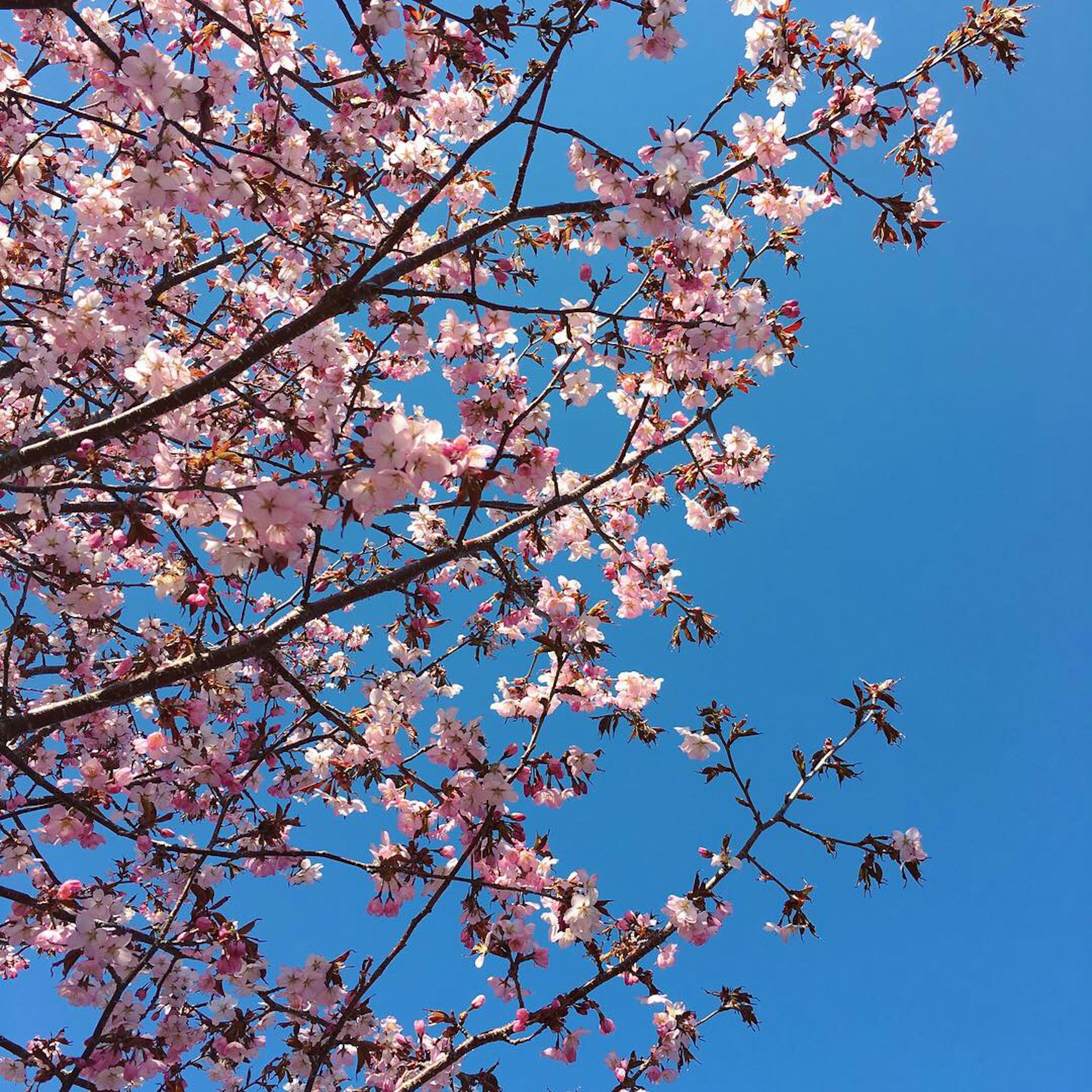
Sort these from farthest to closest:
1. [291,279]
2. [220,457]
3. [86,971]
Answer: [291,279], [86,971], [220,457]

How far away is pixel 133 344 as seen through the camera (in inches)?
189

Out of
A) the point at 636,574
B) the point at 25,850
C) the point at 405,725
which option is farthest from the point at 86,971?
the point at 636,574

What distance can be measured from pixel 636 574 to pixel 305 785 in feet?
10.7

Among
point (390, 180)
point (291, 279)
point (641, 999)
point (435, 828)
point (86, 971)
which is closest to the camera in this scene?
point (86, 971)

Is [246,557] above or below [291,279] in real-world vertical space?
below

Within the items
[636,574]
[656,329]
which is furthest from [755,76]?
[636,574]

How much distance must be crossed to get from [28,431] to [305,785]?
3.19 metres

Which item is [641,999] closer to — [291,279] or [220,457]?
[220,457]

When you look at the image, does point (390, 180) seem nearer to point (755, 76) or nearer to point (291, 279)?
point (291, 279)

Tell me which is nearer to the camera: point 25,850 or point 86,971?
point 86,971

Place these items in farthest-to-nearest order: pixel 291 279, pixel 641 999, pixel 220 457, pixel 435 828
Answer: pixel 291 279 → pixel 435 828 → pixel 641 999 → pixel 220 457

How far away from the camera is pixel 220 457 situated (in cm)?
314

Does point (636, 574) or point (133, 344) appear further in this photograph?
point (636, 574)

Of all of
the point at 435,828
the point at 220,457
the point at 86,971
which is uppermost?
the point at 220,457
